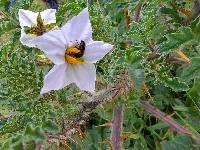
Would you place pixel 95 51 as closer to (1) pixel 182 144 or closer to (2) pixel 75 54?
(2) pixel 75 54

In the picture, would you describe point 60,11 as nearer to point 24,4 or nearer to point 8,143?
point 24,4

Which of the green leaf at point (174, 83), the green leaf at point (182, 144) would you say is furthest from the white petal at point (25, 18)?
the green leaf at point (182, 144)

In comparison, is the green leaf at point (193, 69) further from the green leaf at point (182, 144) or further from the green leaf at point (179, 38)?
the green leaf at point (182, 144)

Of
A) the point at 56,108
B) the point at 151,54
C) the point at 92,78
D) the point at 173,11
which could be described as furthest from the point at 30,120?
the point at 173,11

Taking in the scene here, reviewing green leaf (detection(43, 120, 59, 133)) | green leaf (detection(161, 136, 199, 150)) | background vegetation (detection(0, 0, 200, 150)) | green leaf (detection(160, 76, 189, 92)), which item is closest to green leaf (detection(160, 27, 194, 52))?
background vegetation (detection(0, 0, 200, 150))

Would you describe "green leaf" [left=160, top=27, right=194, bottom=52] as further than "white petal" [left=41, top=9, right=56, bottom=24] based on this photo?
No

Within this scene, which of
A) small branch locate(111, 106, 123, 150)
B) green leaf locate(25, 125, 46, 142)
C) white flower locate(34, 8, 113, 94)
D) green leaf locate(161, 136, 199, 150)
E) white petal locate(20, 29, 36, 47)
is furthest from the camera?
green leaf locate(161, 136, 199, 150)

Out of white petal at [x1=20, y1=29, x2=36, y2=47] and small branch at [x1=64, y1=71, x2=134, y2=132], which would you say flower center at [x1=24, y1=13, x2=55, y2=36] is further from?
small branch at [x1=64, y1=71, x2=134, y2=132]
